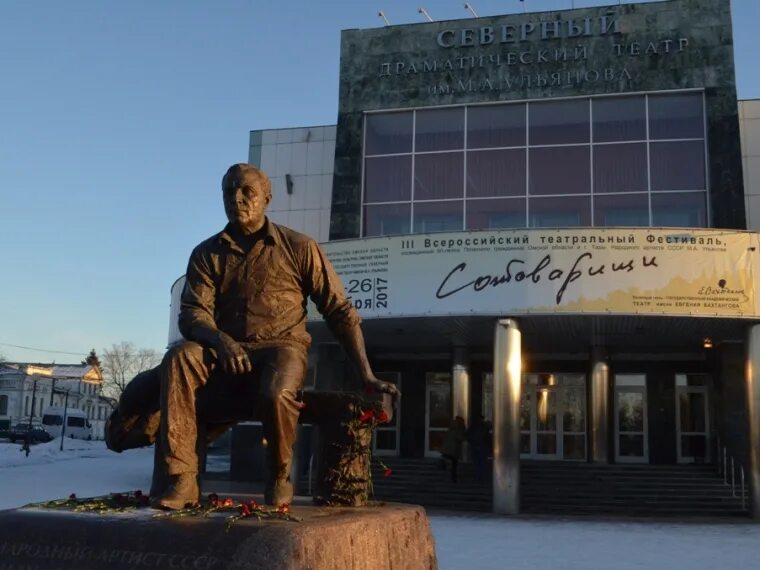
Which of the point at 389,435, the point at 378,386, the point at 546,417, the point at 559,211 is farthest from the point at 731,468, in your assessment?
the point at 378,386

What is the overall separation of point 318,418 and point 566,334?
1638 centimetres

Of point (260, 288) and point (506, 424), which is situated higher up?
point (260, 288)

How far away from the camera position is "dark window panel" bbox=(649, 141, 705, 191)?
2123cm

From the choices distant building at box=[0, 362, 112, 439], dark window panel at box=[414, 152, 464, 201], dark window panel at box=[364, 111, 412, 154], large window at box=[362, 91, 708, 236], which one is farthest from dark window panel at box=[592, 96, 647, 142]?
distant building at box=[0, 362, 112, 439]

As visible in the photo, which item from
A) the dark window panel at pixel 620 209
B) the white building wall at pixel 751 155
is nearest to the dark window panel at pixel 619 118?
the dark window panel at pixel 620 209

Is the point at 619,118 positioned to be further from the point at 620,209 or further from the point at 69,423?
the point at 69,423

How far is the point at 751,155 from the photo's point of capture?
2117cm

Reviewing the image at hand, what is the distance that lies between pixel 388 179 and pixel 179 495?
64.5 ft

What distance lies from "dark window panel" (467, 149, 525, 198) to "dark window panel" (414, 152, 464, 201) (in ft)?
0.87

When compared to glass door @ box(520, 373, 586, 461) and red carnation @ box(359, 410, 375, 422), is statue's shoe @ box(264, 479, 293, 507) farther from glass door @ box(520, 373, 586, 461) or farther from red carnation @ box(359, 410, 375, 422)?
glass door @ box(520, 373, 586, 461)

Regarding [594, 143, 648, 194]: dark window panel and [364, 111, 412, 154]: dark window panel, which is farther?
[364, 111, 412, 154]: dark window panel

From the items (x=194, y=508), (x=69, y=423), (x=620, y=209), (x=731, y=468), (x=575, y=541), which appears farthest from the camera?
(x=69, y=423)

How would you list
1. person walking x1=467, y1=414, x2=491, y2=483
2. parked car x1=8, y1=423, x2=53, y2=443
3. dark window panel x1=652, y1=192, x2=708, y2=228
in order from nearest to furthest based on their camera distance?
person walking x1=467, y1=414, x2=491, y2=483 → dark window panel x1=652, y1=192, x2=708, y2=228 → parked car x1=8, y1=423, x2=53, y2=443

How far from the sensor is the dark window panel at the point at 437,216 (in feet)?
73.5
